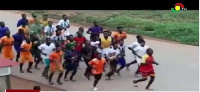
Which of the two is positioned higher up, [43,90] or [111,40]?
[111,40]

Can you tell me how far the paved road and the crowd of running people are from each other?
215 mm

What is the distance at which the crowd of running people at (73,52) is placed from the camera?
13.8 meters

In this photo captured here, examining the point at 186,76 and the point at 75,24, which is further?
the point at 75,24

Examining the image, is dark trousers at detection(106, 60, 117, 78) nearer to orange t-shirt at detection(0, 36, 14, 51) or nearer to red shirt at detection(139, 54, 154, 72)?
red shirt at detection(139, 54, 154, 72)

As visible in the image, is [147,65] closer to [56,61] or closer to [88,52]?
[88,52]

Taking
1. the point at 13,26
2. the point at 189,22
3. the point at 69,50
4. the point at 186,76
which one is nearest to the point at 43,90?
the point at 69,50

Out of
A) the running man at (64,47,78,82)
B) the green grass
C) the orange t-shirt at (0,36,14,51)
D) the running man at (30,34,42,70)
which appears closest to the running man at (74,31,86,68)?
the running man at (64,47,78,82)

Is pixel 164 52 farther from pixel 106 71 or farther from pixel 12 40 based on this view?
pixel 12 40

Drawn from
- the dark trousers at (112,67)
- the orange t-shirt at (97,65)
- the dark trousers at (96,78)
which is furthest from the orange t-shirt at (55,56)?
the dark trousers at (112,67)

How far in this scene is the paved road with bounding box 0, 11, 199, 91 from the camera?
14383mm

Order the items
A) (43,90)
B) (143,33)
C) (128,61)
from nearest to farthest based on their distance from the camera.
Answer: (43,90) → (128,61) → (143,33)

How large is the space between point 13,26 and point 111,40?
19.4ft

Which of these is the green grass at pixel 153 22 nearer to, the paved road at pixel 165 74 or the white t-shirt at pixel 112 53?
the paved road at pixel 165 74

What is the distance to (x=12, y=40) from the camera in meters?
15.1
